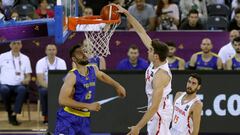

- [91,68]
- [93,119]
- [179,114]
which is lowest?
[93,119]

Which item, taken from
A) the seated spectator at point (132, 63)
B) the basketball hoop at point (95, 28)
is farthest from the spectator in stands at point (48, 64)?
the basketball hoop at point (95, 28)

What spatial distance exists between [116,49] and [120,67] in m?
1.12

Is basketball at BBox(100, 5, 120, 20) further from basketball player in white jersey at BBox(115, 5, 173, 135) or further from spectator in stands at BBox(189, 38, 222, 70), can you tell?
spectator in stands at BBox(189, 38, 222, 70)

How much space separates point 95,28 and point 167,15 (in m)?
5.49

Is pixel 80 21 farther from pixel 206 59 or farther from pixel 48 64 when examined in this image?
pixel 206 59

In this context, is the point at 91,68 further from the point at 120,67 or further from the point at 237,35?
the point at 237,35

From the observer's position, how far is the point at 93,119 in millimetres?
11961

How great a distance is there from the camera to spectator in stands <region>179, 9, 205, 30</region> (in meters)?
13.8

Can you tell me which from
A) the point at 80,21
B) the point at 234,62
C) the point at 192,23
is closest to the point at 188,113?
the point at 80,21

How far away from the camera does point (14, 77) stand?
12945 mm

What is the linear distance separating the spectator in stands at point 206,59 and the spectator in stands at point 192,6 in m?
2.01

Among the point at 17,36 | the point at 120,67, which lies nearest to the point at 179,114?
the point at 17,36

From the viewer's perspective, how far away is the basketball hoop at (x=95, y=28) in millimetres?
8711

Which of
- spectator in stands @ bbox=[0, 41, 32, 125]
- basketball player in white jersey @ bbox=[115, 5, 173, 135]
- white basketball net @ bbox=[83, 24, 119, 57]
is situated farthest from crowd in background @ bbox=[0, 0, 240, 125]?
basketball player in white jersey @ bbox=[115, 5, 173, 135]
